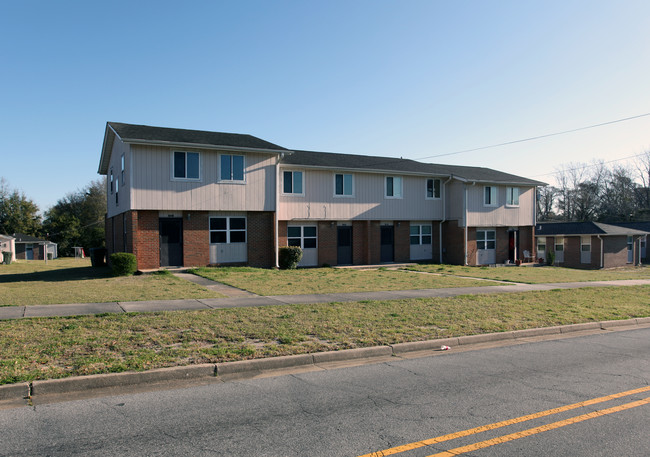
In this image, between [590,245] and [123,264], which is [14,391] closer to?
[123,264]

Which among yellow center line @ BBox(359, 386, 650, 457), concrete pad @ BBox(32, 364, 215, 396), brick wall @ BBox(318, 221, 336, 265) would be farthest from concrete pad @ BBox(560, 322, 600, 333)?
brick wall @ BBox(318, 221, 336, 265)

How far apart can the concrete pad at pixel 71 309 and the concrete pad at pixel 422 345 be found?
245 inches

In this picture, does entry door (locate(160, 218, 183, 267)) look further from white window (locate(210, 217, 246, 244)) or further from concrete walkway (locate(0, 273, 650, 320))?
concrete walkway (locate(0, 273, 650, 320))

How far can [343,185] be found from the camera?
27.2m

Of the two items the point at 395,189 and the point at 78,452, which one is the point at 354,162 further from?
the point at 78,452

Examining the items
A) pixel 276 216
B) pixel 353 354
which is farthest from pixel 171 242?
pixel 353 354

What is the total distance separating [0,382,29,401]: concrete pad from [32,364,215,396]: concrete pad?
0.09 meters

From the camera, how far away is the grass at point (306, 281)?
16.0 metres

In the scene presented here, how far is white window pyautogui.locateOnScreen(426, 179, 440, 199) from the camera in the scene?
30406 millimetres

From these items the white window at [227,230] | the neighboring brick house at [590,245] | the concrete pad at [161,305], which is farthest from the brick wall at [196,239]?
the neighboring brick house at [590,245]

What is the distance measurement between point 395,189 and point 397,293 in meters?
14.5

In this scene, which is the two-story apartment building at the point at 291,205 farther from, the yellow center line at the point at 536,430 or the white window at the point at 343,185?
the yellow center line at the point at 536,430

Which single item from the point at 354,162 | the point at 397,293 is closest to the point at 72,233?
the point at 354,162

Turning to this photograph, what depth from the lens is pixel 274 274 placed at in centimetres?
2134
